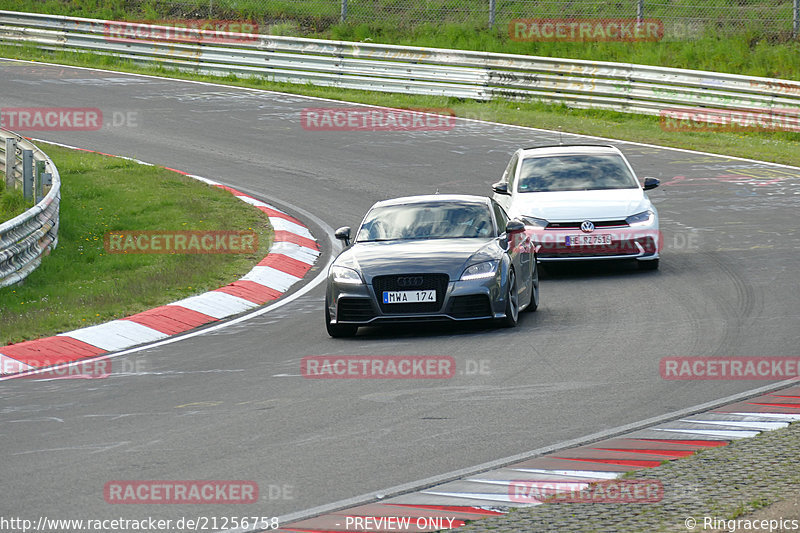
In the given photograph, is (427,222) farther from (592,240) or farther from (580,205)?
(580,205)

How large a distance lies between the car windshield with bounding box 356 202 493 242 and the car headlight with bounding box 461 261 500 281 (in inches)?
35.5

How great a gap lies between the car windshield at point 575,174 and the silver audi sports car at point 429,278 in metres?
3.37

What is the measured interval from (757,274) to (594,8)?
61.1 feet

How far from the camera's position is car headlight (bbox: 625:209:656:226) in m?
15.6

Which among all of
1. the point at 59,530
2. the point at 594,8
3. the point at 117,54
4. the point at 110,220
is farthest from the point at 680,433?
the point at 117,54

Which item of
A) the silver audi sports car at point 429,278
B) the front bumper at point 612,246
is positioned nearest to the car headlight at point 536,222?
the front bumper at point 612,246

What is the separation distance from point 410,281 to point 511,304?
110cm

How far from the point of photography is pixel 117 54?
118 feet

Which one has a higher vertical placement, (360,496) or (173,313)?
(360,496)

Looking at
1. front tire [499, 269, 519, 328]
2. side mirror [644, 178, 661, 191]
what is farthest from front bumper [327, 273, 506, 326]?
side mirror [644, 178, 661, 191]

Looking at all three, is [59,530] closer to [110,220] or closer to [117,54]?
[110,220]

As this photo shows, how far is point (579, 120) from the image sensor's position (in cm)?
2784

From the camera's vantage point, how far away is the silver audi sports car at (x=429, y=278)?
1223cm

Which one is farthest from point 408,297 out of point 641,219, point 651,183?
point 651,183
